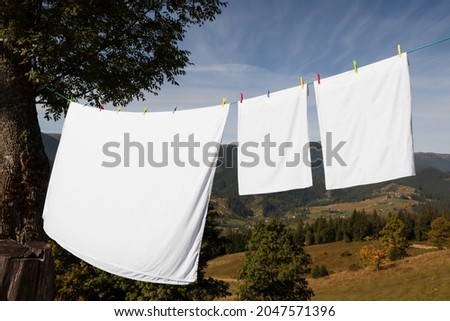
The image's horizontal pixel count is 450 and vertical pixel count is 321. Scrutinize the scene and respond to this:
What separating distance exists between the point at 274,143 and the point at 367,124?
1.42 m

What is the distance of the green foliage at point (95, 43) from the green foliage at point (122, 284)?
14009 millimetres

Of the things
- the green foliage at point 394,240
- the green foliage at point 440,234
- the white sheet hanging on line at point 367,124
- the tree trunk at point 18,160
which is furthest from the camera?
the green foliage at point 440,234

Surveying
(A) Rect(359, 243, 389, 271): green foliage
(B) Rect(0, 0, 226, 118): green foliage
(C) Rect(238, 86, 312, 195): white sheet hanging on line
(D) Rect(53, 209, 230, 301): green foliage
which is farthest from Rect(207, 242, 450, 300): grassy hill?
(C) Rect(238, 86, 312, 195): white sheet hanging on line

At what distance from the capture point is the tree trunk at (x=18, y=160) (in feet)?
32.0

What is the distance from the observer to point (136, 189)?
690cm

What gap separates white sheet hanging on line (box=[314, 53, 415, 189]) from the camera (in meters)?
5.66

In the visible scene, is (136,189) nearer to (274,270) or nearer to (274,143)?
(274,143)

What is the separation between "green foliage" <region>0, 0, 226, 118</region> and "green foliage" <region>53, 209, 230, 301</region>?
46.0ft

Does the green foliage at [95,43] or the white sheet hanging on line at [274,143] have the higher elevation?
the green foliage at [95,43]

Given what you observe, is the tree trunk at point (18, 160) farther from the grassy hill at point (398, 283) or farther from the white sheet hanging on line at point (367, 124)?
the grassy hill at point (398, 283)

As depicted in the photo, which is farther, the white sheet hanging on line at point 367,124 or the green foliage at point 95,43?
the green foliage at point 95,43

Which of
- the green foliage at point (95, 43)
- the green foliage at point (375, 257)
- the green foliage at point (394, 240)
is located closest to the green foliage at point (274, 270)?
the green foliage at point (95, 43)
